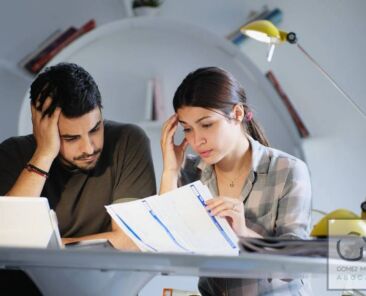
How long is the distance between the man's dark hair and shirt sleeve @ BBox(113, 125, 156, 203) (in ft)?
0.48

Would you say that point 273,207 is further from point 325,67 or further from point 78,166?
point 325,67

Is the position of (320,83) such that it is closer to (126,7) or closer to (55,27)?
(126,7)

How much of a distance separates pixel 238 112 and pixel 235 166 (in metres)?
0.15

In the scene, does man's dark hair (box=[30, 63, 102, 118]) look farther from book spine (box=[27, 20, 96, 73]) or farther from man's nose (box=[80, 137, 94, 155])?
book spine (box=[27, 20, 96, 73])

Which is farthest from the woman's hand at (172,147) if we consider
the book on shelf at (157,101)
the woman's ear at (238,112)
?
the book on shelf at (157,101)

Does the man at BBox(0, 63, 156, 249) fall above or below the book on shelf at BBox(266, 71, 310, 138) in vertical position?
above

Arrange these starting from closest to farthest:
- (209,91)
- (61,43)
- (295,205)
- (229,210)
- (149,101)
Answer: (229,210)
(295,205)
(209,91)
(149,101)
(61,43)

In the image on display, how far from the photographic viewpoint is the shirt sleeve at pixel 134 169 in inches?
73.2

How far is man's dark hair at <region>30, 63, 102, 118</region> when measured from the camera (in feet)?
6.28

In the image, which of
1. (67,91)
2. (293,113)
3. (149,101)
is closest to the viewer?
(67,91)

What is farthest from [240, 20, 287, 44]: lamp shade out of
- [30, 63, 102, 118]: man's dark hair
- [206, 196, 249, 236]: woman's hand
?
[206, 196, 249, 236]: woman's hand

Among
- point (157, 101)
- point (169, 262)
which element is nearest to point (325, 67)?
point (157, 101)

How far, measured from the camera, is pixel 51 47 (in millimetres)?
3117

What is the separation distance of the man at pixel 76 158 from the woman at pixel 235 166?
150mm
